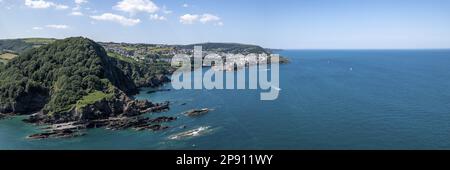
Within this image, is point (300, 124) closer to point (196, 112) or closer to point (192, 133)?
point (192, 133)

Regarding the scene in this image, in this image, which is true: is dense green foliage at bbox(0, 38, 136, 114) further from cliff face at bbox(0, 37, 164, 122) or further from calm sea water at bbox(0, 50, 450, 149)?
calm sea water at bbox(0, 50, 450, 149)

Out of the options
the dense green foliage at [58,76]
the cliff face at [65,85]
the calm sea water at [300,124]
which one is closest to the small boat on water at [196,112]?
the calm sea water at [300,124]

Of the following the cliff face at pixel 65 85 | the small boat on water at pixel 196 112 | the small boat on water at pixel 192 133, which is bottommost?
the small boat on water at pixel 192 133

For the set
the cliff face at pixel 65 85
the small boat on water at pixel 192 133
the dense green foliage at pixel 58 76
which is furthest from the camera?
the dense green foliage at pixel 58 76

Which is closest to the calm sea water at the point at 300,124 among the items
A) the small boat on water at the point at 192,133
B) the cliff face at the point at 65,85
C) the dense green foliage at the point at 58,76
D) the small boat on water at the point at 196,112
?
the small boat on water at the point at 192,133

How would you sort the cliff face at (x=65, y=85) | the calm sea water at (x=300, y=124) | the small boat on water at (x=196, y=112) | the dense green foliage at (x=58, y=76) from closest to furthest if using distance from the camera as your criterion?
the calm sea water at (x=300, y=124) < the cliff face at (x=65, y=85) < the small boat on water at (x=196, y=112) < the dense green foliage at (x=58, y=76)

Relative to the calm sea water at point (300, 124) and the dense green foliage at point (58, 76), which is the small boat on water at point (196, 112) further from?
the dense green foliage at point (58, 76)

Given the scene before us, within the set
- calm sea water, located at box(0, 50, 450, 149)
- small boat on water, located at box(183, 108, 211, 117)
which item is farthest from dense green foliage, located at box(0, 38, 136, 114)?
small boat on water, located at box(183, 108, 211, 117)

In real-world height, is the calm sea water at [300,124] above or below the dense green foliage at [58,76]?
below

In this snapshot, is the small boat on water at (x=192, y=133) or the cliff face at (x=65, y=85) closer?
the small boat on water at (x=192, y=133)

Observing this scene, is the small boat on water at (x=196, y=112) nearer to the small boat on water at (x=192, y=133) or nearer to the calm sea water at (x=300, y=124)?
the calm sea water at (x=300, y=124)
